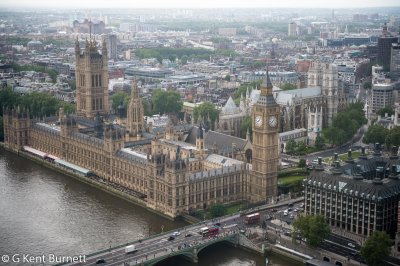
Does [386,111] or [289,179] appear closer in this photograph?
[289,179]

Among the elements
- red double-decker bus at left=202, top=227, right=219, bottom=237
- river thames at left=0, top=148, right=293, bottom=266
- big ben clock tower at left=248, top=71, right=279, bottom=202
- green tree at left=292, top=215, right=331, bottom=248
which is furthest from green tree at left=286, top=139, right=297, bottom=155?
green tree at left=292, top=215, right=331, bottom=248

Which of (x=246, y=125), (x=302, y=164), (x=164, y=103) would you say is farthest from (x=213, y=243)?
(x=164, y=103)

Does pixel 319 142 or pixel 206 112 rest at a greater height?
pixel 206 112

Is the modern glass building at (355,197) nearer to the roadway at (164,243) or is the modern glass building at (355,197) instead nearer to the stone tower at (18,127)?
the roadway at (164,243)

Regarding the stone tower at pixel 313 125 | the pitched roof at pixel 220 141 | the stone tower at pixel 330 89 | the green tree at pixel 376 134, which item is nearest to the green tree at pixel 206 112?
the stone tower at pixel 313 125

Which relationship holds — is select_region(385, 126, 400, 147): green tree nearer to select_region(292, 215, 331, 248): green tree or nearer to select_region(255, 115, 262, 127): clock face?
select_region(255, 115, 262, 127): clock face

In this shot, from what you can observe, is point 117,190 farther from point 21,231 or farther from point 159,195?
point 21,231

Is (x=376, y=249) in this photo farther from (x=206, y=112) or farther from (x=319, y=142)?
(x=206, y=112)

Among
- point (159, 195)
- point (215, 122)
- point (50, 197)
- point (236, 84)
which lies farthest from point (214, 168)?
point (236, 84)
